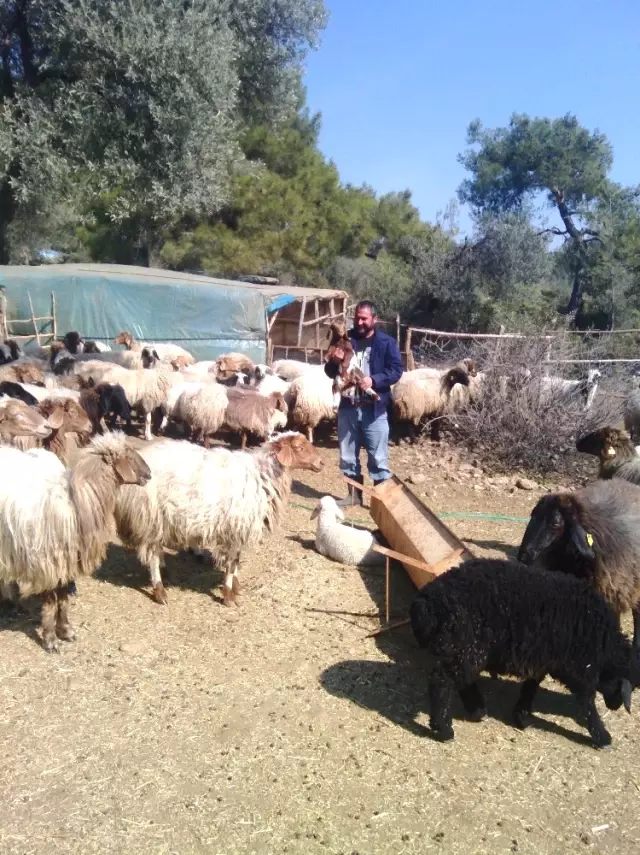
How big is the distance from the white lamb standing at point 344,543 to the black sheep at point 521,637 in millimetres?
2304

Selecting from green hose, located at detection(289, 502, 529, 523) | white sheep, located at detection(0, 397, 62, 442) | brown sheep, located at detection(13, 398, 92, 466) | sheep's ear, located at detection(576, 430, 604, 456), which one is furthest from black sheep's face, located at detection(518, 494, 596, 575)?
white sheep, located at detection(0, 397, 62, 442)

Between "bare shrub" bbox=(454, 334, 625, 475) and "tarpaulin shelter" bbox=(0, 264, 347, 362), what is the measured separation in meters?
5.15

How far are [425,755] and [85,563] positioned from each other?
2.41 m

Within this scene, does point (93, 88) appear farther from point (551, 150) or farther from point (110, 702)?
point (551, 150)

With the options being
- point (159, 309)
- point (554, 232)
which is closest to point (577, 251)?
point (554, 232)

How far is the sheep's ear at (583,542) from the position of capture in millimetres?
4688

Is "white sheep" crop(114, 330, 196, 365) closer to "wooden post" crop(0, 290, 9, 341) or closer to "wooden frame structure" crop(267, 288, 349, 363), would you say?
"wooden post" crop(0, 290, 9, 341)

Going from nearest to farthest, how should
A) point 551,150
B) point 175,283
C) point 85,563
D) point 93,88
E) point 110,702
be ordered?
point 110,702, point 85,563, point 93,88, point 175,283, point 551,150

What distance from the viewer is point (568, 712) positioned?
4426 millimetres

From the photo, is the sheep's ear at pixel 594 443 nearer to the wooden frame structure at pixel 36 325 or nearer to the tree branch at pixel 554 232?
the wooden frame structure at pixel 36 325

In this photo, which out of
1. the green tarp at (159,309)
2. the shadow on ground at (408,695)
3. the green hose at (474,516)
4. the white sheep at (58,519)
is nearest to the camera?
the shadow on ground at (408,695)

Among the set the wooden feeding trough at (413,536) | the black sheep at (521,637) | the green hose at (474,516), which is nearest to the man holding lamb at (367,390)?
the wooden feeding trough at (413,536)

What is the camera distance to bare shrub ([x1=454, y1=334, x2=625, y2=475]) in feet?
34.1

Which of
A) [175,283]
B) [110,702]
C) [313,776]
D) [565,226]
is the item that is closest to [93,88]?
[175,283]
